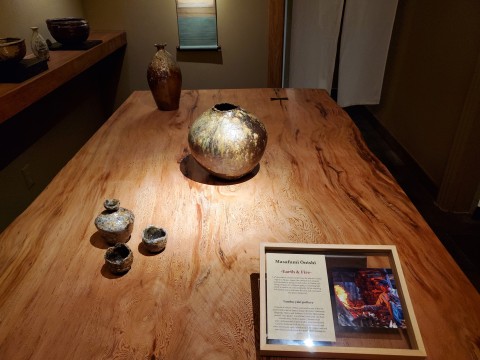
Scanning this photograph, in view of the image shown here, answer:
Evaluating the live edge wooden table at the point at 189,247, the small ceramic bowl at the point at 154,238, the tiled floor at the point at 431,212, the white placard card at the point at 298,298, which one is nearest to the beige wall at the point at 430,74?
the tiled floor at the point at 431,212

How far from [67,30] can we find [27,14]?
214mm

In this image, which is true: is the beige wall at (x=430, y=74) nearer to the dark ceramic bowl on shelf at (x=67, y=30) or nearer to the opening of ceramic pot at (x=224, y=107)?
the opening of ceramic pot at (x=224, y=107)

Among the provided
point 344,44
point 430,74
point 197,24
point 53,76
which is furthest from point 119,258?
point 344,44

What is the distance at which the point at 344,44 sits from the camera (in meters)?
2.86

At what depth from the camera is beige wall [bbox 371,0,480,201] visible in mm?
2078

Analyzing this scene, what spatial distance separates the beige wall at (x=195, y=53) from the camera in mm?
2686

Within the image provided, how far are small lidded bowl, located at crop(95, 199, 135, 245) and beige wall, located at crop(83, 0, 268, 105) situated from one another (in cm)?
214

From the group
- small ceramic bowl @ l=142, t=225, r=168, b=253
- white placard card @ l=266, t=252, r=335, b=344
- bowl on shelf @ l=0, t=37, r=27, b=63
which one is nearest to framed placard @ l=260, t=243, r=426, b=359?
white placard card @ l=266, t=252, r=335, b=344

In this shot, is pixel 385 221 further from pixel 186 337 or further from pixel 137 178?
pixel 137 178

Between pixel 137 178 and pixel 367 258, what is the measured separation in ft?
2.57

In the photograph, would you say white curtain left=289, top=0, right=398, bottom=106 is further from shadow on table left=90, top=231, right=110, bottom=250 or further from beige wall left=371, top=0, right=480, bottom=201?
shadow on table left=90, top=231, right=110, bottom=250

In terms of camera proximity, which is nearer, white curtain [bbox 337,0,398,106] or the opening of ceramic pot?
the opening of ceramic pot

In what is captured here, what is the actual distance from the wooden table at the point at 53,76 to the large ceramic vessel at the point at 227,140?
0.78 metres

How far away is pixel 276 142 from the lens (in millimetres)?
1491
